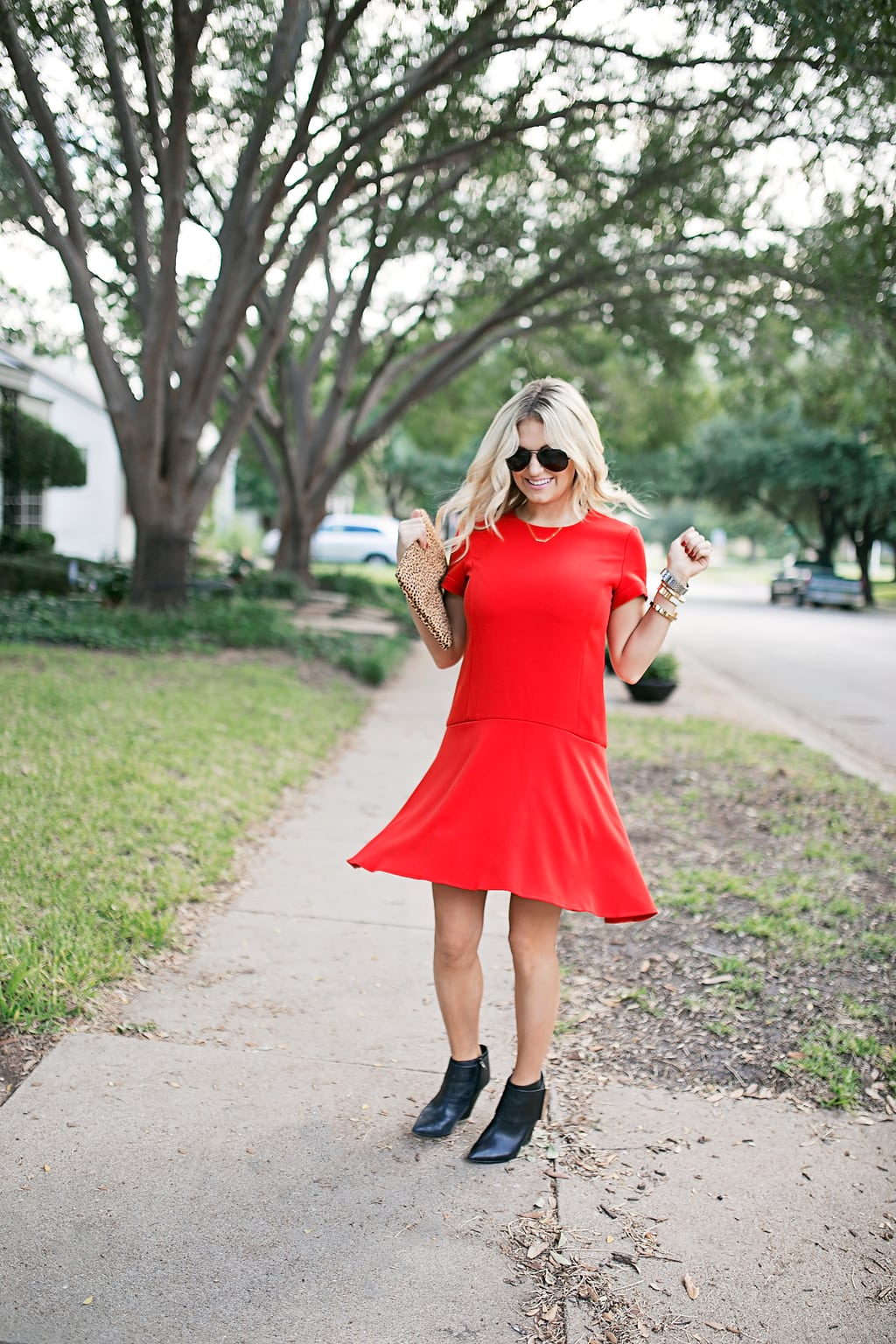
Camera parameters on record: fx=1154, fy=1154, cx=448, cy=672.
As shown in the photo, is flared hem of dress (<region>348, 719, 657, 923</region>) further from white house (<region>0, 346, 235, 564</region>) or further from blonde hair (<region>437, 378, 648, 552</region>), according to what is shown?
white house (<region>0, 346, 235, 564</region>)

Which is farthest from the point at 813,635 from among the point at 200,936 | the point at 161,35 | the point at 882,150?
the point at 200,936

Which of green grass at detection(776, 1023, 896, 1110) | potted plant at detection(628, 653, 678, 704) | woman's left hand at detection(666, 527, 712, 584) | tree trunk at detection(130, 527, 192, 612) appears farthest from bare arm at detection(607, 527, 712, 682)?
tree trunk at detection(130, 527, 192, 612)

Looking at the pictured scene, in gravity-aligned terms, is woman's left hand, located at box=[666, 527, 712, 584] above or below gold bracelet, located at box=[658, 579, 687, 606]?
above

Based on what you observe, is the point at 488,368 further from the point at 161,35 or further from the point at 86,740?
the point at 86,740

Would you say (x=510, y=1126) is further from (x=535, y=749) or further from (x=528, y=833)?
(x=535, y=749)

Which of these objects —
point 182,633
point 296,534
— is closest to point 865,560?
point 296,534

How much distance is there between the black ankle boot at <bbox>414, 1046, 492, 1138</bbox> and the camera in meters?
3.16

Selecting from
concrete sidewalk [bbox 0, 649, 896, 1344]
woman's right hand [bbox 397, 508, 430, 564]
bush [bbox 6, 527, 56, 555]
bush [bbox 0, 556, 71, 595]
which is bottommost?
concrete sidewalk [bbox 0, 649, 896, 1344]

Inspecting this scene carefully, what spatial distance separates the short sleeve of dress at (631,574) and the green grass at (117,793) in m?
2.19

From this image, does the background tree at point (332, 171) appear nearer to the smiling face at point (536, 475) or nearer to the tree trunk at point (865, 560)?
the smiling face at point (536, 475)

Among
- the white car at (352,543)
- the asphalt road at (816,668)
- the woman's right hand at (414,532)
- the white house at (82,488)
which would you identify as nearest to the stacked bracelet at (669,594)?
the woman's right hand at (414,532)

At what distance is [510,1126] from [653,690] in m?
8.47

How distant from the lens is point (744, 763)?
847cm

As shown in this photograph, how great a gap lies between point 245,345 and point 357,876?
1439 centimetres
